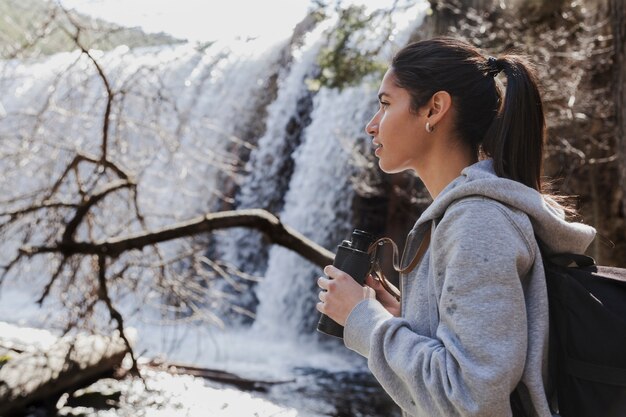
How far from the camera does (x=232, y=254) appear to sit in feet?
36.0

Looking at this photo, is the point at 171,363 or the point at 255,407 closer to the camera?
the point at 255,407

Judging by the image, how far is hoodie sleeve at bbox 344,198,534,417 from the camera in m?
1.05

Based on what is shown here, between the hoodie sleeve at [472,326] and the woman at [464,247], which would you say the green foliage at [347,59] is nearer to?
the woman at [464,247]

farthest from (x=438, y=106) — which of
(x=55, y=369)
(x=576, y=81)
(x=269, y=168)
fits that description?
(x=269, y=168)

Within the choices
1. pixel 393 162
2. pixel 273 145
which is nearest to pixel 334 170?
pixel 273 145

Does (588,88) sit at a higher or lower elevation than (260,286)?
higher

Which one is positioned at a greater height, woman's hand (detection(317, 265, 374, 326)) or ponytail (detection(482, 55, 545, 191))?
ponytail (detection(482, 55, 545, 191))

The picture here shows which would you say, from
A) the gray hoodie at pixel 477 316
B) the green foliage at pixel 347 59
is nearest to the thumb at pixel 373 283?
the gray hoodie at pixel 477 316

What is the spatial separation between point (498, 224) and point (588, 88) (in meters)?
6.71

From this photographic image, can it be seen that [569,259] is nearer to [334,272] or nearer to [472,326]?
[472,326]

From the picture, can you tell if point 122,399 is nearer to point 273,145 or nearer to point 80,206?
point 80,206

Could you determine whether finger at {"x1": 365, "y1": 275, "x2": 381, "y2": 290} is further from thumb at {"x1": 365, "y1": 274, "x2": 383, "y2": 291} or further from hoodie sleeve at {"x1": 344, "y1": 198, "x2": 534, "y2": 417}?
hoodie sleeve at {"x1": 344, "y1": 198, "x2": 534, "y2": 417}

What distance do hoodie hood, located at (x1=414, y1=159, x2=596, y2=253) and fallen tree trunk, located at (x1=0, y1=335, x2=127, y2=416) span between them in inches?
144

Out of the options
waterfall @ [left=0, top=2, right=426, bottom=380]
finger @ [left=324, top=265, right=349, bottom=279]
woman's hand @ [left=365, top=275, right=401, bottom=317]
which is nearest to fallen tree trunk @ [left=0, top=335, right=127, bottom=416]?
waterfall @ [left=0, top=2, right=426, bottom=380]
